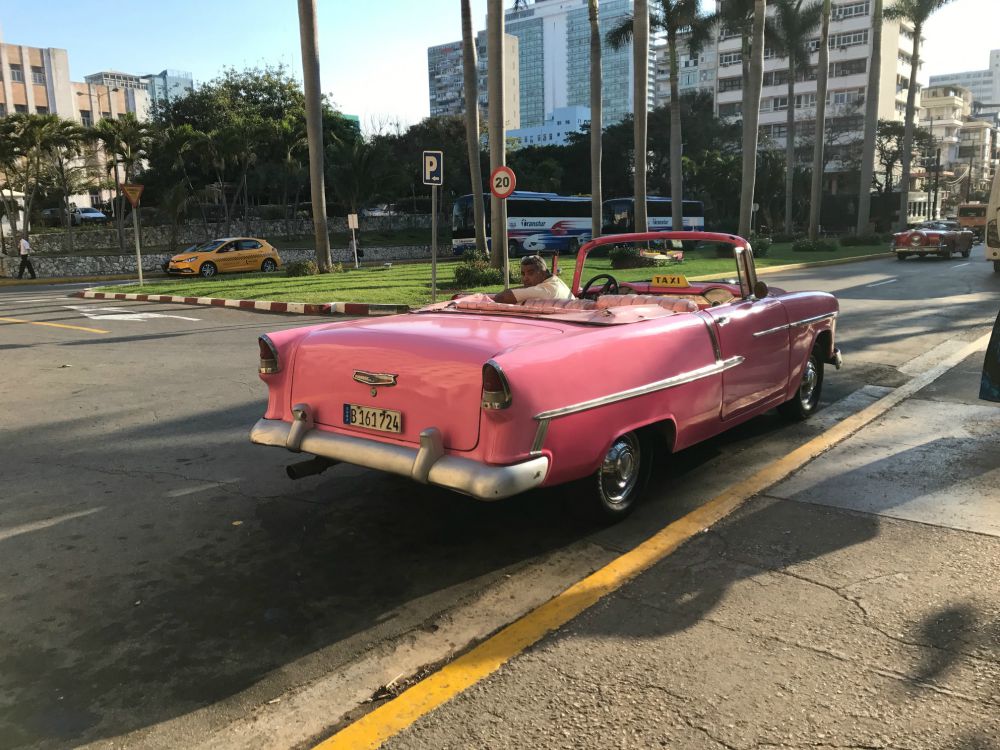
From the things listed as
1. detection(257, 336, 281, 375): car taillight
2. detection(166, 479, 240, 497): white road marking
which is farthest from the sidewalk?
detection(166, 479, 240, 497): white road marking

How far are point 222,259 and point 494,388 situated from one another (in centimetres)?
2568

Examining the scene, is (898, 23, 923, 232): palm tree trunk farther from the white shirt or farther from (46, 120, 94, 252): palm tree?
the white shirt

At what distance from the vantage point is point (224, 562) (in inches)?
145

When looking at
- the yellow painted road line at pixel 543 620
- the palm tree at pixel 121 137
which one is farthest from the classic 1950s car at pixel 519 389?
the palm tree at pixel 121 137

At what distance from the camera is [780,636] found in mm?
2936

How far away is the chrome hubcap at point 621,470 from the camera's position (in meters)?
3.97

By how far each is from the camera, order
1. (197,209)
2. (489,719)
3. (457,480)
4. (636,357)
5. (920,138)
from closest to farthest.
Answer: (489,719)
(457,480)
(636,357)
(197,209)
(920,138)

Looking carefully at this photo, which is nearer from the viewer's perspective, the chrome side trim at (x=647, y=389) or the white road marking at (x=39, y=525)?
the chrome side trim at (x=647, y=389)

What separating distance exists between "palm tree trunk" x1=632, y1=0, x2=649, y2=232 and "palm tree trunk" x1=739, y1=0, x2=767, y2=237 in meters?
A: 3.99

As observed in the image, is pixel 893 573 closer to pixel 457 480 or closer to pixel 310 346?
pixel 457 480

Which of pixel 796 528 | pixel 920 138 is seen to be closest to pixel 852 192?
pixel 920 138

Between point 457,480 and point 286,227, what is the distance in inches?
1783

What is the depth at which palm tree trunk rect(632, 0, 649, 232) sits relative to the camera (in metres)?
23.3

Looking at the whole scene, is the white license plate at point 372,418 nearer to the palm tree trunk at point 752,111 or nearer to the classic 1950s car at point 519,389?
the classic 1950s car at point 519,389
